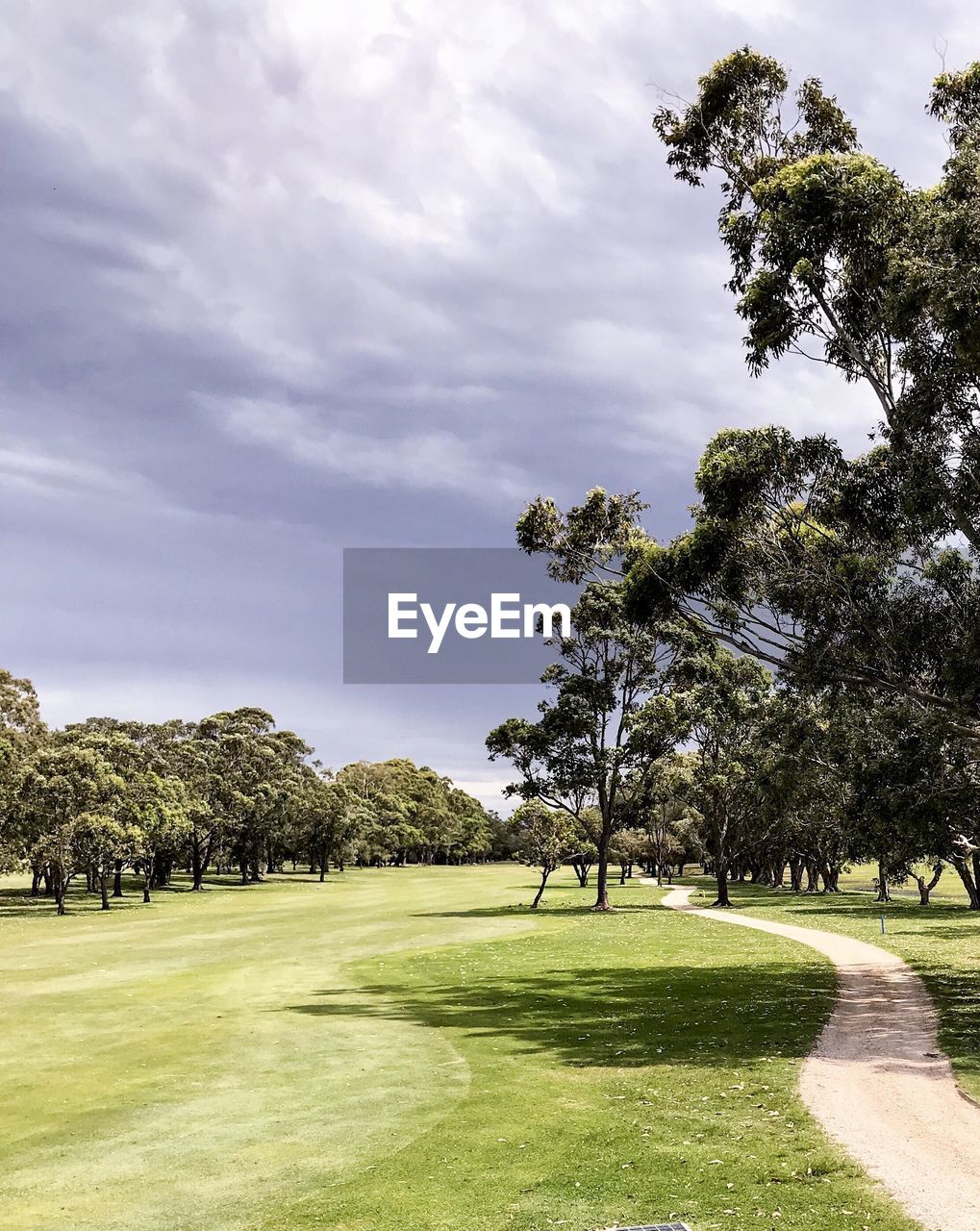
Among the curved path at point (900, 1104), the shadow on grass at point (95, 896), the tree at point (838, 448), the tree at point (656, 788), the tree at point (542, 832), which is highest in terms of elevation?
the tree at point (838, 448)

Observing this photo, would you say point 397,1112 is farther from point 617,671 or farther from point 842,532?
point 617,671

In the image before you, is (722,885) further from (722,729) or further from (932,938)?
(932,938)

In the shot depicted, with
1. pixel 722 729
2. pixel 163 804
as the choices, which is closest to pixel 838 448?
pixel 722 729

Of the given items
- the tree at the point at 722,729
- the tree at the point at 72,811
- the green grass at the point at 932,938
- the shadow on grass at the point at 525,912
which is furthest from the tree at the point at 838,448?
the tree at the point at 72,811

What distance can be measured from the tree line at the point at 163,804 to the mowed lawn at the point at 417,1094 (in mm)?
19716

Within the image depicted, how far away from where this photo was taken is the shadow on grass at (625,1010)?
55.7ft

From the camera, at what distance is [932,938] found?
117 ft

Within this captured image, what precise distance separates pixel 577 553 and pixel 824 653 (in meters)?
16.3

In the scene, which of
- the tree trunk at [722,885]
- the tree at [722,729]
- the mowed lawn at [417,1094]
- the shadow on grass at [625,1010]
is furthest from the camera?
the tree trunk at [722,885]

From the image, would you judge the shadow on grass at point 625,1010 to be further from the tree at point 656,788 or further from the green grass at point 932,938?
the tree at point 656,788

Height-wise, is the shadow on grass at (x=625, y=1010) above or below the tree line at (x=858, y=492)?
below

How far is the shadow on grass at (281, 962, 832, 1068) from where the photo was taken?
16969 mm

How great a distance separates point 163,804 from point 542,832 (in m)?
25.2

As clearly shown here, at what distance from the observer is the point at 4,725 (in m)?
65.0
